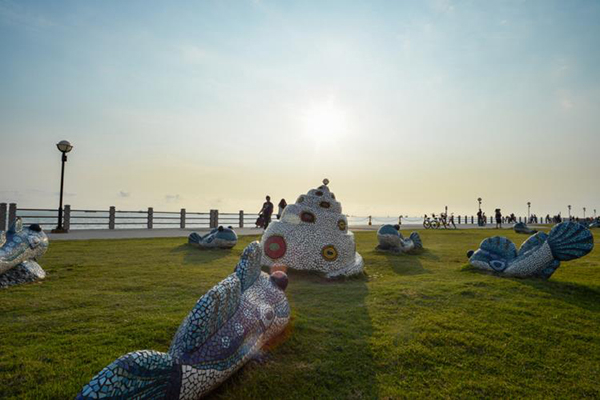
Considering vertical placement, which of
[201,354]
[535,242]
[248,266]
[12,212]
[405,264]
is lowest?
[405,264]

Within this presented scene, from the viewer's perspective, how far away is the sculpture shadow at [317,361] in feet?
9.59

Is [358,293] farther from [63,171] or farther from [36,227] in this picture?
[63,171]

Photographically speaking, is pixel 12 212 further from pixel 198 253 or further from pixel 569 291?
pixel 569 291

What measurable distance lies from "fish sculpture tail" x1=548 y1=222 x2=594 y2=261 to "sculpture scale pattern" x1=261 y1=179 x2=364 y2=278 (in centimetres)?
358

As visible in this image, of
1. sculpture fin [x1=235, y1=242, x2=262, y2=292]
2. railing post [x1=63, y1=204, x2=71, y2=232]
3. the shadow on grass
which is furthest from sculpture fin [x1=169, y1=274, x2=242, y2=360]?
railing post [x1=63, y1=204, x2=71, y2=232]

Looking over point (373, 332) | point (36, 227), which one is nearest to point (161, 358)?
point (373, 332)

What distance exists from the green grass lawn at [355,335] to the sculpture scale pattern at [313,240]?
36 cm

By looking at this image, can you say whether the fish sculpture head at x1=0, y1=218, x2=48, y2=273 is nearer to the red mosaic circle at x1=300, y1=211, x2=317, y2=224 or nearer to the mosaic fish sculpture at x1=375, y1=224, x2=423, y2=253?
the red mosaic circle at x1=300, y1=211, x2=317, y2=224

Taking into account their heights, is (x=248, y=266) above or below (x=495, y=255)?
above

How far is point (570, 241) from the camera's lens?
6371 millimetres

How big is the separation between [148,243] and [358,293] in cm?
929

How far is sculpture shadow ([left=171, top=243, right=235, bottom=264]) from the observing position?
31.0 feet

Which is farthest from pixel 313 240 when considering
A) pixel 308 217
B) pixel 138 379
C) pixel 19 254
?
pixel 138 379

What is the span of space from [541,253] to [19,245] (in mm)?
9296
